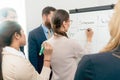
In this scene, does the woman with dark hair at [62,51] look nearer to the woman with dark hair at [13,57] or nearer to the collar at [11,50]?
the woman with dark hair at [13,57]

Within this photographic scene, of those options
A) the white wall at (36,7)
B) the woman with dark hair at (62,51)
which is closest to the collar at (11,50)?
the woman with dark hair at (62,51)

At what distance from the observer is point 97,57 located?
0.96 metres

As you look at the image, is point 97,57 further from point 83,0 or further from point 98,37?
point 83,0

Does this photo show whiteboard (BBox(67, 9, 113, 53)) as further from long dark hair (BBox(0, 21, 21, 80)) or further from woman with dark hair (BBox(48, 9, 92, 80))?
long dark hair (BBox(0, 21, 21, 80))

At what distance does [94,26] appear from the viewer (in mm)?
2938

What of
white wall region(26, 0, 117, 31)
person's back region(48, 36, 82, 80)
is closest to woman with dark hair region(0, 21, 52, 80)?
person's back region(48, 36, 82, 80)

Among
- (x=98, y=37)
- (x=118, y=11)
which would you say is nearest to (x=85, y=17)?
(x=98, y=37)

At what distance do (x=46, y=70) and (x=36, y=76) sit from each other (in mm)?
141

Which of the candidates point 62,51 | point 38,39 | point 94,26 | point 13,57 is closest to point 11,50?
point 13,57

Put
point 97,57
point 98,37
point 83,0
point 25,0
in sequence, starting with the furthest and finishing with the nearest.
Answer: point 25,0 < point 83,0 < point 98,37 < point 97,57

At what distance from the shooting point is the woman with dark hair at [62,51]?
7.55 ft

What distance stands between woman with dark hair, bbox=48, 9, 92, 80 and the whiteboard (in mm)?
588

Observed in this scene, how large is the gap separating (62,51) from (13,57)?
0.62 meters

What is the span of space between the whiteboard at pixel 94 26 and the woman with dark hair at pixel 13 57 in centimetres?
110
